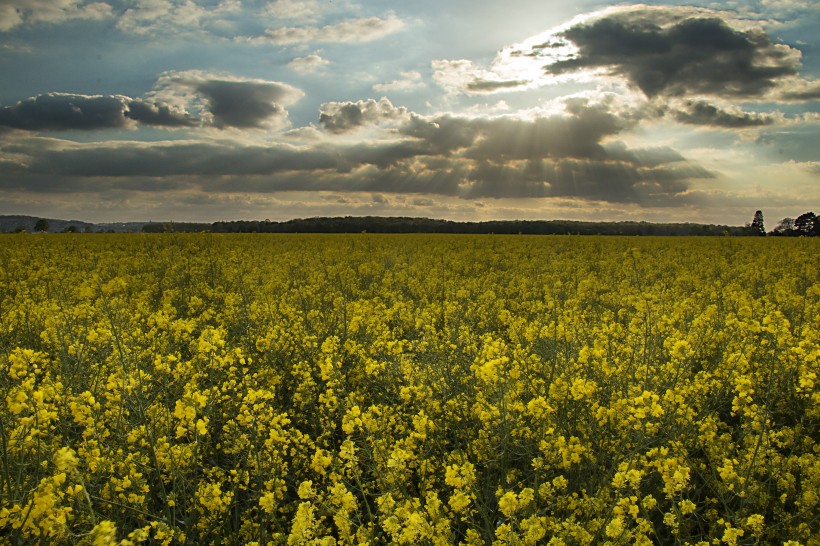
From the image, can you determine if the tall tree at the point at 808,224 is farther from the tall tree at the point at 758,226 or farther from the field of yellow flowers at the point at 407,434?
the field of yellow flowers at the point at 407,434

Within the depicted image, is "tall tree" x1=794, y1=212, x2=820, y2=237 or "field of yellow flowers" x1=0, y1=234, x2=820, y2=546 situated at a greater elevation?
"tall tree" x1=794, y1=212, x2=820, y2=237

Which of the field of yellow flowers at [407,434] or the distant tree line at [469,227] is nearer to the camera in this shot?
the field of yellow flowers at [407,434]

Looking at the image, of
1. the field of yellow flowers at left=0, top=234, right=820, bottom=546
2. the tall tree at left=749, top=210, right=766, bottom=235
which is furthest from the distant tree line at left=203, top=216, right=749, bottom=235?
the field of yellow flowers at left=0, top=234, right=820, bottom=546

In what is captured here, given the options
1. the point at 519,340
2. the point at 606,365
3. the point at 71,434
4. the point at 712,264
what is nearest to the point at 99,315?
the point at 71,434

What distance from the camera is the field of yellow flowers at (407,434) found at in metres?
2.90

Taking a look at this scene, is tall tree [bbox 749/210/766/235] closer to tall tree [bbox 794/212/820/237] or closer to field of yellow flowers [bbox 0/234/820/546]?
tall tree [bbox 794/212/820/237]

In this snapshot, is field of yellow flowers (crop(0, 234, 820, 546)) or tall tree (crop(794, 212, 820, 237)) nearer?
field of yellow flowers (crop(0, 234, 820, 546))

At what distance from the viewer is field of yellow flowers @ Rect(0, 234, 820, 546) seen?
2902 mm

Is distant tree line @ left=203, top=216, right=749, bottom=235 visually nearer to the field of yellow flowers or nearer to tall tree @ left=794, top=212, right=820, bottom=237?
tall tree @ left=794, top=212, right=820, bottom=237

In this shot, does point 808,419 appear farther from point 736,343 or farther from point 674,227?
point 674,227

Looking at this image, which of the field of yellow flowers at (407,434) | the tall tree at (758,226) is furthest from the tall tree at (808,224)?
the field of yellow flowers at (407,434)

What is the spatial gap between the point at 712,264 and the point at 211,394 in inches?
711

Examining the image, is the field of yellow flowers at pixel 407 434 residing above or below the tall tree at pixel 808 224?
below

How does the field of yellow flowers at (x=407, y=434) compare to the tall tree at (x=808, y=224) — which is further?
the tall tree at (x=808, y=224)
